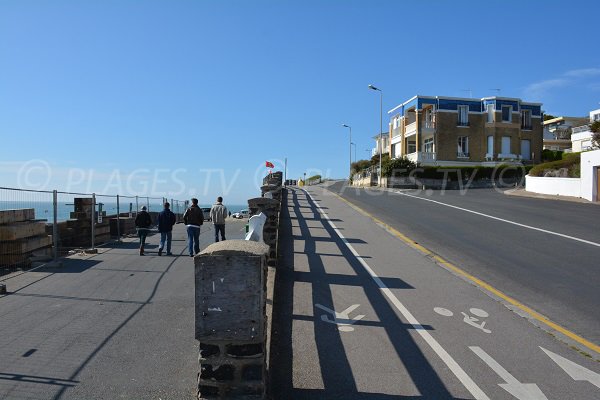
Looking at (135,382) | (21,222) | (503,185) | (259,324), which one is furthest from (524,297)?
(503,185)

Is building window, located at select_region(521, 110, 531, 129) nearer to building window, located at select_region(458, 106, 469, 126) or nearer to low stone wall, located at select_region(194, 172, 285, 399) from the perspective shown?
building window, located at select_region(458, 106, 469, 126)

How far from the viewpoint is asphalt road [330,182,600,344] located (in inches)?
326

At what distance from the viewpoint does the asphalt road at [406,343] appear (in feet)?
16.9

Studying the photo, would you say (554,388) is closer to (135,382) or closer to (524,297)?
(524,297)

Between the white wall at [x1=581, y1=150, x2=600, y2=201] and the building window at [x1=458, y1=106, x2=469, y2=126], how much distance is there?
29.2 meters

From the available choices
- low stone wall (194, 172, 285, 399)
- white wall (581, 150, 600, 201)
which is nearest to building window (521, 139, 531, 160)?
white wall (581, 150, 600, 201)

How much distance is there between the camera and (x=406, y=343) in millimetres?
6363

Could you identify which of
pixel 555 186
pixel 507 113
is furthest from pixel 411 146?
pixel 555 186

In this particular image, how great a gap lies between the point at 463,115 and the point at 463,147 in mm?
3514

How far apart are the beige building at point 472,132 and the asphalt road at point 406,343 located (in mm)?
47495

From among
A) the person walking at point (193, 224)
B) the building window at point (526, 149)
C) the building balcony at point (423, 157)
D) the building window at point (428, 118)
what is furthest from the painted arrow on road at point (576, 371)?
the building window at point (526, 149)

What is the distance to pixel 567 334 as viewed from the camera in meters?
6.72

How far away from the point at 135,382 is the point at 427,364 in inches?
122

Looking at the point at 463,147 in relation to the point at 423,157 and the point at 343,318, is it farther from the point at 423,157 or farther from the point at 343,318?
the point at 343,318
